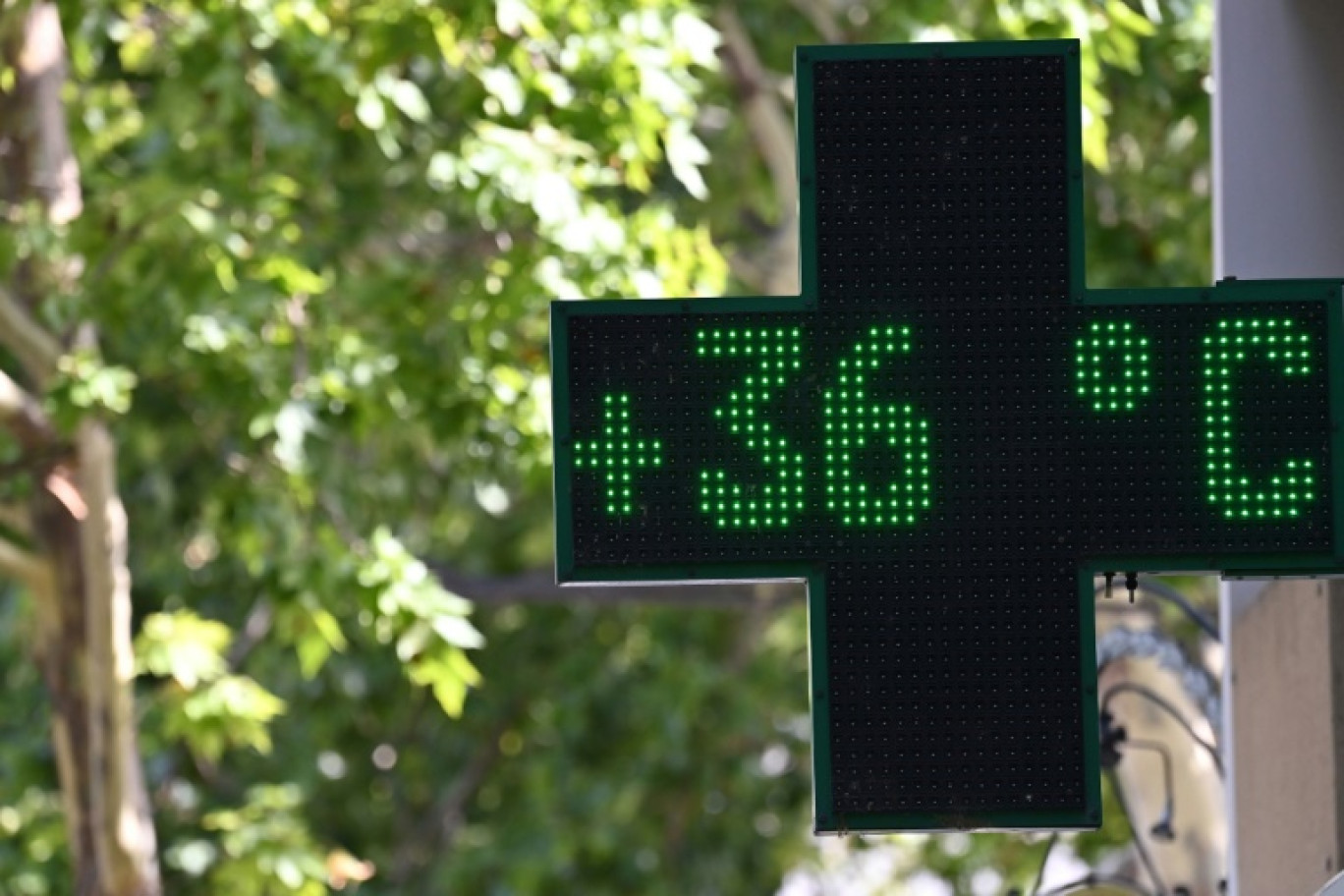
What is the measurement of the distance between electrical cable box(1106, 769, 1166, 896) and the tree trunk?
3.67 metres

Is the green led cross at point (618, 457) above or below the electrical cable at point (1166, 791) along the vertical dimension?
above

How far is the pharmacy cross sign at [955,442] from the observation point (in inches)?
182

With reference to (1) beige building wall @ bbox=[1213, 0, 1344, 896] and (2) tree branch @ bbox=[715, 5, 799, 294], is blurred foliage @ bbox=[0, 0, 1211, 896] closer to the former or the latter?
(2) tree branch @ bbox=[715, 5, 799, 294]

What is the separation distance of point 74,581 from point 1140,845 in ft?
13.4

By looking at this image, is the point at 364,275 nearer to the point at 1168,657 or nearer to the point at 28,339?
the point at 28,339

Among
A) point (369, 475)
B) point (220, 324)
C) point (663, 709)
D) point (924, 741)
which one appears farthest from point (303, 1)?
point (663, 709)

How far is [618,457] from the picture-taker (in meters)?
4.68

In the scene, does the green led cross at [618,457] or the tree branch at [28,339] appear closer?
the green led cross at [618,457]

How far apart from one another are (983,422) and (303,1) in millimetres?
5675

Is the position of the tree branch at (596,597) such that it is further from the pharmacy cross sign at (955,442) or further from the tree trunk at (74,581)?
the pharmacy cross sign at (955,442)

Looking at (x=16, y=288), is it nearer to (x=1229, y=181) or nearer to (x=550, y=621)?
(x=1229, y=181)

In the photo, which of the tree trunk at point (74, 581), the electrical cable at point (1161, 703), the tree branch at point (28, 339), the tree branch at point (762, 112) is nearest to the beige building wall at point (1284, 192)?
the electrical cable at point (1161, 703)

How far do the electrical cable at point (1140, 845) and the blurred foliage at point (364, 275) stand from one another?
208 centimetres

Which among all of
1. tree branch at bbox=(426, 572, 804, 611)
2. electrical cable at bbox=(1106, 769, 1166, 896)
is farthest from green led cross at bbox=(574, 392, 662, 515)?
tree branch at bbox=(426, 572, 804, 611)
